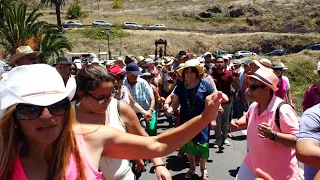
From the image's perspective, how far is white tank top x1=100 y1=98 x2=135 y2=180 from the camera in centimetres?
314

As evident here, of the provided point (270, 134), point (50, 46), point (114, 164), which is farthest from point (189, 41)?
point (114, 164)

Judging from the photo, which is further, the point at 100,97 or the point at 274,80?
the point at 274,80

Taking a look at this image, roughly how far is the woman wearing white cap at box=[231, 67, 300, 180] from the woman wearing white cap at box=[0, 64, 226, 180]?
149cm

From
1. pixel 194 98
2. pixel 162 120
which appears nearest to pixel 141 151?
pixel 194 98

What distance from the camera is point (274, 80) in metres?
3.74

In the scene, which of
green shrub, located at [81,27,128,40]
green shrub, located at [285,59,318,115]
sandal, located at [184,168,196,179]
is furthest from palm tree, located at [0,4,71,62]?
green shrub, located at [81,27,128,40]

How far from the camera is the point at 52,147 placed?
6.54ft

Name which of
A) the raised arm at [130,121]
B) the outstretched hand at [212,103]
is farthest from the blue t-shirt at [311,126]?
the raised arm at [130,121]

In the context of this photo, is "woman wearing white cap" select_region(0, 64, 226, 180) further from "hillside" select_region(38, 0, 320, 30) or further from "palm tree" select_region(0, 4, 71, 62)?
"hillside" select_region(38, 0, 320, 30)

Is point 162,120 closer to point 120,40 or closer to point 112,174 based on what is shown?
point 112,174

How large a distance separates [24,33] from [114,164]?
60.8ft

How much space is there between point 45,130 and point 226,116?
236 inches

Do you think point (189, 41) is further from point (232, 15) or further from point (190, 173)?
point (190, 173)

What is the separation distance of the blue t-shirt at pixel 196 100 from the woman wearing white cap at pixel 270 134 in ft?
5.59
